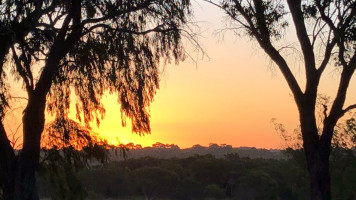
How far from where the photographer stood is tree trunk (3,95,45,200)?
11453 mm

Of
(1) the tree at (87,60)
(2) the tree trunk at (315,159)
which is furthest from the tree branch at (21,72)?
(2) the tree trunk at (315,159)

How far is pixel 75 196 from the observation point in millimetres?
17000

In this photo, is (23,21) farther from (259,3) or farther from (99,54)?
(259,3)

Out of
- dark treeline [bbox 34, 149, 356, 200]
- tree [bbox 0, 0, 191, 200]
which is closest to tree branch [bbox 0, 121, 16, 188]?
tree [bbox 0, 0, 191, 200]

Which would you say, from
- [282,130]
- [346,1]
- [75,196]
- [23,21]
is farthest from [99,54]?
[282,130]

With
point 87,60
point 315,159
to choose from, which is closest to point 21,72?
point 87,60

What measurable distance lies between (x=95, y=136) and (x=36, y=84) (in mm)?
2206

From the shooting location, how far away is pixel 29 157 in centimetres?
1154

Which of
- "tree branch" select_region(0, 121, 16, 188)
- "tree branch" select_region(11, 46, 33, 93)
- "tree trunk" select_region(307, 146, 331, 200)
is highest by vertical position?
"tree branch" select_region(11, 46, 33, 93)

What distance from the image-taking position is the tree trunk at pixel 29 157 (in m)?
11.5

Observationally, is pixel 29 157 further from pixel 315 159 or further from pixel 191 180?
pixel 191 180

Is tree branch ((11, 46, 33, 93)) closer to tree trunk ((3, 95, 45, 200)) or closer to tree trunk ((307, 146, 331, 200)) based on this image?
tree trunk ((3, 95, 45, 200))

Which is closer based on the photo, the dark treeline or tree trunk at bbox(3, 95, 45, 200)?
tree trunk at bbox(3, 95, 45, 200)

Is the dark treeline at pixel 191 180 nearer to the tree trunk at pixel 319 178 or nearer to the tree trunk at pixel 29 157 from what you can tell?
the tree trunk at pixel 319 178
